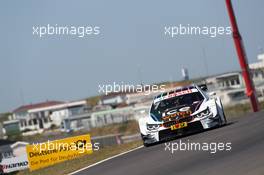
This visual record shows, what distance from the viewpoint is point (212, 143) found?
1295 centimetres

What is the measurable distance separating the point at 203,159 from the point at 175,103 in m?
5.25

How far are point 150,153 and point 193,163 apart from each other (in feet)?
8.91

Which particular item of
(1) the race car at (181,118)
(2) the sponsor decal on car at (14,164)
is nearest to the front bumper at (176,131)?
(1) the race car at (181,118)

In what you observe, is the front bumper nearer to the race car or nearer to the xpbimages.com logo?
the race car

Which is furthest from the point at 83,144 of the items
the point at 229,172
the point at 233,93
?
the point at 233,93

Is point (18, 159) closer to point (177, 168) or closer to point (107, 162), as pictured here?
point (107, 162)

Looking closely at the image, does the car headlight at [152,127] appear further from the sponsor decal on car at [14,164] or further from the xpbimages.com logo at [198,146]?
the sponsor decal on car at [14,164]

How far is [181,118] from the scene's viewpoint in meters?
15.6

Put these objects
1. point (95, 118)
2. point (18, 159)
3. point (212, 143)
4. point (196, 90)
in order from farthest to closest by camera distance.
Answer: point (95, 118) → point (18, 159) → point (196, 90) → point (212, 143)

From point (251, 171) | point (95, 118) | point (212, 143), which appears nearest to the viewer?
point (251, 171)

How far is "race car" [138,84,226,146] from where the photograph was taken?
1556 cm

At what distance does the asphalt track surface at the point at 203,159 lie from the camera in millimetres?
10016

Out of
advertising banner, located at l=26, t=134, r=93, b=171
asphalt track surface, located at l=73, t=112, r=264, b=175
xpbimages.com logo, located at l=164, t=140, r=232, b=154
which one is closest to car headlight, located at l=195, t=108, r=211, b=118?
asphalt track surface, located at l=73, t=112, r=264, b=175

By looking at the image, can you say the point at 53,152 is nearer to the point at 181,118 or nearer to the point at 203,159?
the point at 181,118
